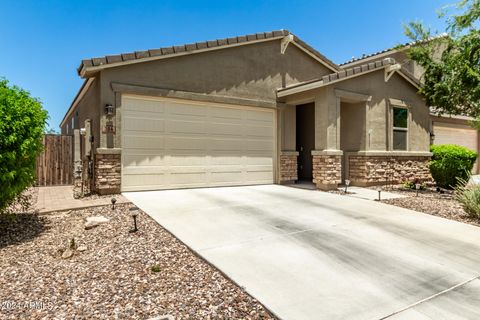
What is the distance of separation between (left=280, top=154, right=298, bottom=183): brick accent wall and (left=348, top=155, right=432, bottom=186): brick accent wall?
2.05m

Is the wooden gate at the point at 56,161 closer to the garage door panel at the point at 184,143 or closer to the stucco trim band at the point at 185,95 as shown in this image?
the stucco trim band at the point at 185,95

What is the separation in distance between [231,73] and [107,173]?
5029 mm

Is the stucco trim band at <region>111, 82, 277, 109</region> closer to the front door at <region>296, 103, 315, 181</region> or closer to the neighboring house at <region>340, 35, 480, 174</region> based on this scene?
the front door at <region>296, 103, 315, 181</region>

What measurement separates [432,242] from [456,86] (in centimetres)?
740

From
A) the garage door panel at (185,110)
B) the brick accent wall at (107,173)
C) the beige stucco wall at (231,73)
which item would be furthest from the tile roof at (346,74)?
the brick accent wall at (107,173)

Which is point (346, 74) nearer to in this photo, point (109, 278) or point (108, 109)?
point (108, 109)

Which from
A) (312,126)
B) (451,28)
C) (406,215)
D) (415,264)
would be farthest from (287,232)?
(451,28)

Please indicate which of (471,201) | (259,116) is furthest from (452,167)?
(259,116)

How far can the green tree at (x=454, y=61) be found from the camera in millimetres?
8875

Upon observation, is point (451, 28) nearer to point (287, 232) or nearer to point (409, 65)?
point (409, 65)

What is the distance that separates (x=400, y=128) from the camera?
11031mm

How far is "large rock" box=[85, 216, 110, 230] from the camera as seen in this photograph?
504 cm

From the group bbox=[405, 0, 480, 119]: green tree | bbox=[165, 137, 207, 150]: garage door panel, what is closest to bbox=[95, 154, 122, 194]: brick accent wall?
bbox=[165, 137, 207, 150]: garage door panel

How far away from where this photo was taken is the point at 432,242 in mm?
4555
